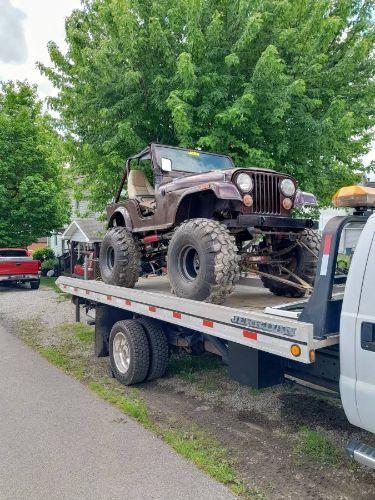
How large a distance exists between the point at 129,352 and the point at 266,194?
2.49 m

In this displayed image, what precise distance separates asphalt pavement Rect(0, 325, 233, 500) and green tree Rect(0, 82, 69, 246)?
1455cm

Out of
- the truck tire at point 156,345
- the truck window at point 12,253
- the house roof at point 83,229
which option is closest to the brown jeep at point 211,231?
the truck tire at point 156,345

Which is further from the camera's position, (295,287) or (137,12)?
(137,12)

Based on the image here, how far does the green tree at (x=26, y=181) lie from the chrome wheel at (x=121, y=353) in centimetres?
1431

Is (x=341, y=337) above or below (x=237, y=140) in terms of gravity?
below

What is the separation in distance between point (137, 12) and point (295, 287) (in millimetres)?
7788

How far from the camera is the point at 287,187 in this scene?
4.96 m

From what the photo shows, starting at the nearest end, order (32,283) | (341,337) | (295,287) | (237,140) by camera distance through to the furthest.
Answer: (341,337) → (295,287) → (237,140) → (32,283)

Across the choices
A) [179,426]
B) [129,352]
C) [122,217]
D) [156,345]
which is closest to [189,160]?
[122,217]

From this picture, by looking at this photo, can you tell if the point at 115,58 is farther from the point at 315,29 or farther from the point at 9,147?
the point at 9,147

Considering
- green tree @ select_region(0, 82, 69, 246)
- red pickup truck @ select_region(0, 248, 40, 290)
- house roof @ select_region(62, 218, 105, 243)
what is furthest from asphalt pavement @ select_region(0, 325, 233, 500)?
house roof @ select_region(62, 218, 105, 243)

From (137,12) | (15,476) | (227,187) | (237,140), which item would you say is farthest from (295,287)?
A: (137,12)

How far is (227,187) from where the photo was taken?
4414mm

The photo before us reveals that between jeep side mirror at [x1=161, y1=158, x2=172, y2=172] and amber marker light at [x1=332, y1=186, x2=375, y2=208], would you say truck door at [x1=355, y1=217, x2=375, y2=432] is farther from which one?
jeep side mirror at [x1=161, y1=158, x2=172, y2=172]
